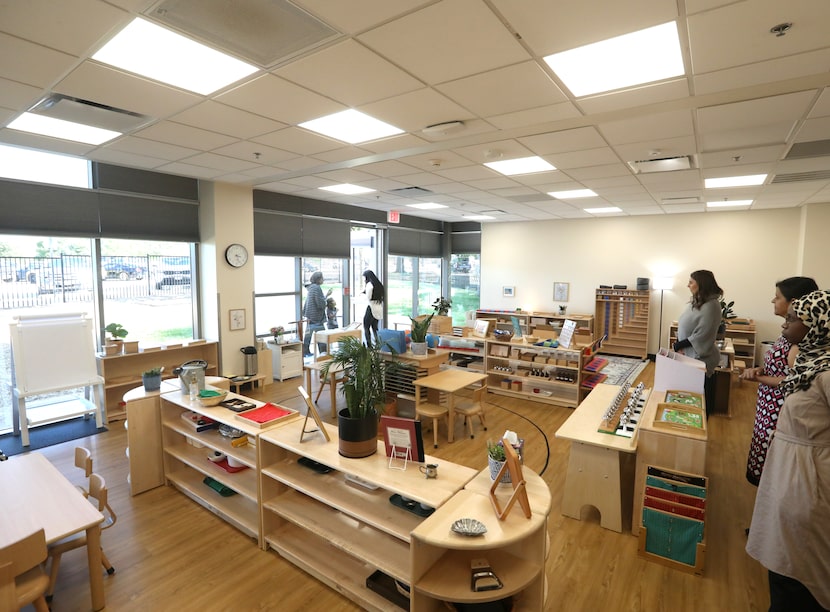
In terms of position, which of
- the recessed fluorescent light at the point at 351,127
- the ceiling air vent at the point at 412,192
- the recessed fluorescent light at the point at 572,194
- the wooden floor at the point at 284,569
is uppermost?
the ceiling air vent at the point at 412,192

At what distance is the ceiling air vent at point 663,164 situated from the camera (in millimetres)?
4340

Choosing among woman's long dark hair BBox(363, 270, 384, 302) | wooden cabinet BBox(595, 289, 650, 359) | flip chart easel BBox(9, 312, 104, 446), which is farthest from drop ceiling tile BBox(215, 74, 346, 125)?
wooden cabinet BBox(595, 289, 650, 359)

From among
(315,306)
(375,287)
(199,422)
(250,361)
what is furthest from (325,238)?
(199,422)

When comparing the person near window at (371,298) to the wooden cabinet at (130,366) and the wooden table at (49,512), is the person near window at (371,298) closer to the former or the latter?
the wooden cabinet at (130,366)

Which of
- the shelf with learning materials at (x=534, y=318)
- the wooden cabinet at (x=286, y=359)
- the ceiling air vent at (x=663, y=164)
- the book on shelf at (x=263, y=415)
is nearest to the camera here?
the book on shelf at (x=263, y=415)

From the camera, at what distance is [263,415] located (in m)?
3.08

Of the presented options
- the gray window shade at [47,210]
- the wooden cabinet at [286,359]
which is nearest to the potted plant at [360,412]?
the gray window shade at [47,210]

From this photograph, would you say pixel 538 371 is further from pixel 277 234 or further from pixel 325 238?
pixel 277 234

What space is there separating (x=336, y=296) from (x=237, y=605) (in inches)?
246

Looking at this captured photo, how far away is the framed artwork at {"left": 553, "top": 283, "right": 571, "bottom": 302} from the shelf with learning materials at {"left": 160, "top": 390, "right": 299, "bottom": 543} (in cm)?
803

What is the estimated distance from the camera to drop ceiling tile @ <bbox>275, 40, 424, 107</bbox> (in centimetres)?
234

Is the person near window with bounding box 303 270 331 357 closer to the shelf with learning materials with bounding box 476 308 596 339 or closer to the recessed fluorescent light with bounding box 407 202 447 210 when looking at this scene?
the recessed fluorescent light with bounding box 407 202 447 210

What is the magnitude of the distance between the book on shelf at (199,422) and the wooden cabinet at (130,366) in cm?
227

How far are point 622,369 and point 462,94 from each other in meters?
6.76
